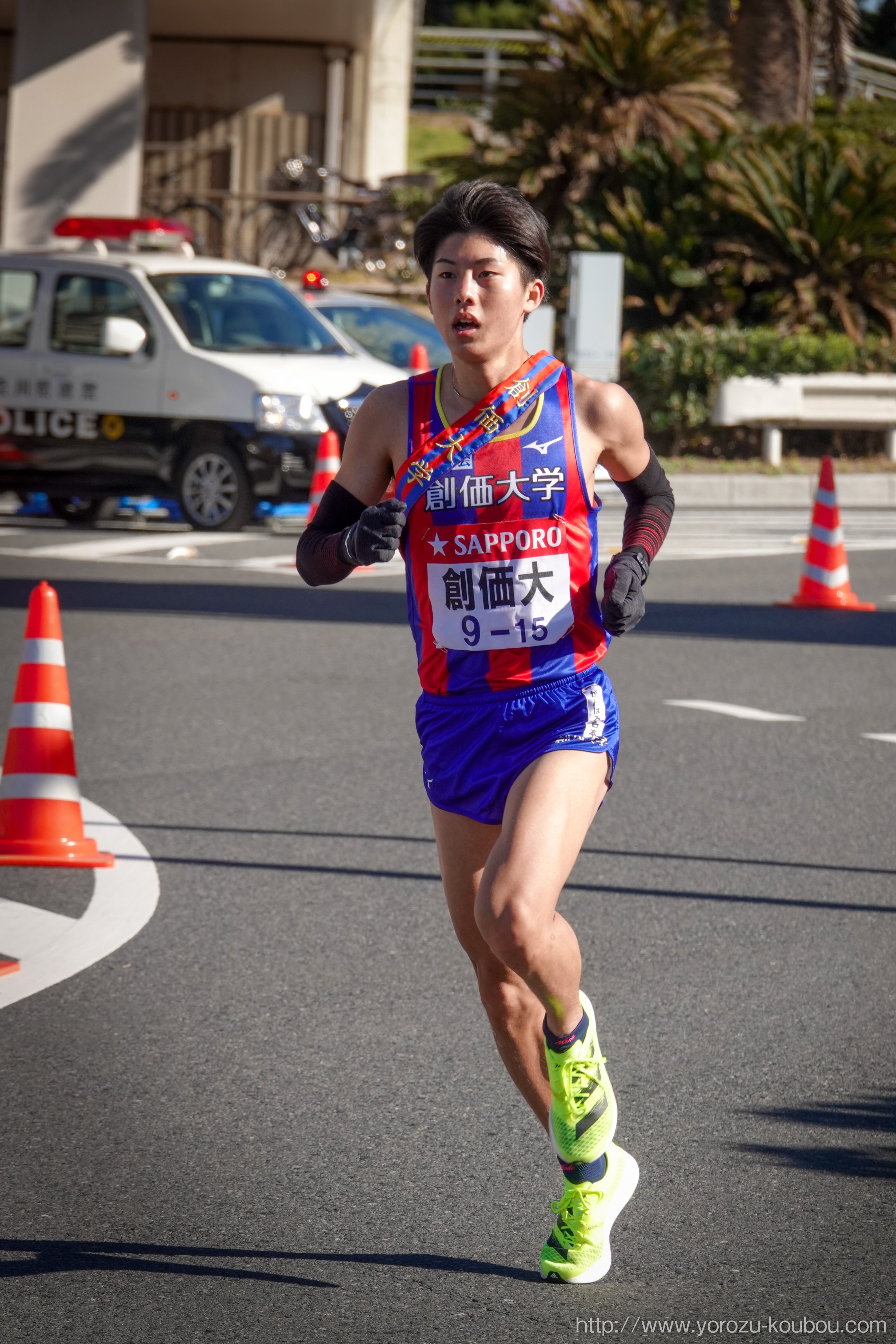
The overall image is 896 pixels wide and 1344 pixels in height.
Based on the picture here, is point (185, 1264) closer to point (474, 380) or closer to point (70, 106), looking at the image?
point (474, 380)

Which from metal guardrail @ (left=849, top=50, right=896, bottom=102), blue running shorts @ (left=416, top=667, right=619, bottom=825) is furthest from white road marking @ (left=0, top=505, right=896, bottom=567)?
metal guardrail @ (left=849, top=50, right=896, bottom=102)

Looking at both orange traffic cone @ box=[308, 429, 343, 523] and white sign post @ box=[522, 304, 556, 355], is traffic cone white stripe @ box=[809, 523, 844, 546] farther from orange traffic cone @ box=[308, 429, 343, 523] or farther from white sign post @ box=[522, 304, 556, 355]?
white sign post @ box=[522, 304, 556, 355]

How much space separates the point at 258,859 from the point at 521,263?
10.5 ft

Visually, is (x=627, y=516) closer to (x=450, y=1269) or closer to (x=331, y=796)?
(x=450, y=1269)

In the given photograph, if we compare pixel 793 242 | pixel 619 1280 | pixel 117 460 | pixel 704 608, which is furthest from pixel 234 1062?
pixel 793 242

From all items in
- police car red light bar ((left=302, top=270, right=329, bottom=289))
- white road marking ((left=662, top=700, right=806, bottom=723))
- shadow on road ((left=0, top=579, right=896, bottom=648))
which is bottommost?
white road marking ((left=662, top=700, right=806, bottom=723))

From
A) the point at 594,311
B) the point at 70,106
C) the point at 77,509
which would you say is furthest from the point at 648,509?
the point at 70,106

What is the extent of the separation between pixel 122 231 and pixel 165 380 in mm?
2112

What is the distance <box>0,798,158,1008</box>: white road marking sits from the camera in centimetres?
511

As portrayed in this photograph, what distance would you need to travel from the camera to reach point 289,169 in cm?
2917

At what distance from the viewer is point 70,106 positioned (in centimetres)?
2367

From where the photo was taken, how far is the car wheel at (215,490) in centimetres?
1486

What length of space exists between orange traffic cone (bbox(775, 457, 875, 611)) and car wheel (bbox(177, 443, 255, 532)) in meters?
4.73

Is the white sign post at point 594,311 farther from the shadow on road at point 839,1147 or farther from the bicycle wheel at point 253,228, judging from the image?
the shadow on road at point 839,1147
